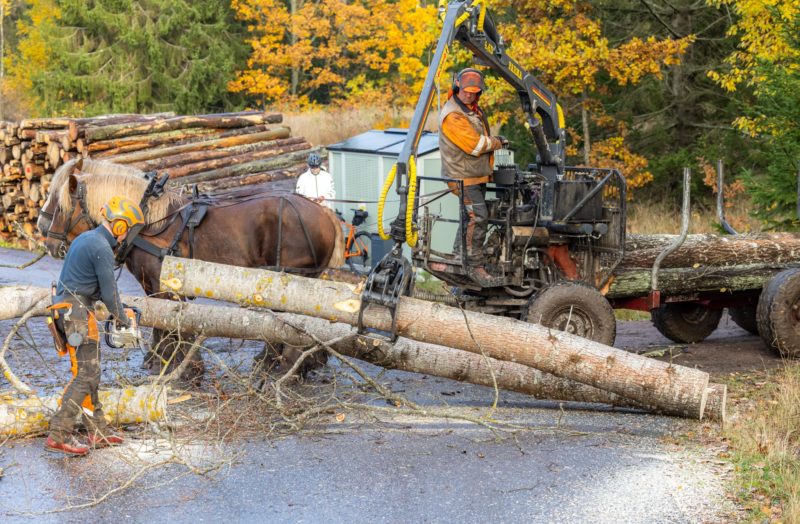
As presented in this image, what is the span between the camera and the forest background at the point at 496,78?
49.6 ft

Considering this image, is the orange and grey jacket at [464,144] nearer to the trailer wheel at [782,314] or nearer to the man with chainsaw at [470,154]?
the man with chainsaw at [470,154]

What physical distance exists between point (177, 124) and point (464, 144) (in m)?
12.0

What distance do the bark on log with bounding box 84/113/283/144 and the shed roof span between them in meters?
4.26

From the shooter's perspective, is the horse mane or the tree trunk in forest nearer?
the horse mane

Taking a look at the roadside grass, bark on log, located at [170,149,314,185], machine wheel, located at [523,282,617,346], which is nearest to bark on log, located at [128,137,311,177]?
bark on log, located at [170,149,314,185]

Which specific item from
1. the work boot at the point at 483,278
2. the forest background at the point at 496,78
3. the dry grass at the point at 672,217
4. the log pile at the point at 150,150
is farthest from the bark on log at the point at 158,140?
the work boot at the point at 483,278

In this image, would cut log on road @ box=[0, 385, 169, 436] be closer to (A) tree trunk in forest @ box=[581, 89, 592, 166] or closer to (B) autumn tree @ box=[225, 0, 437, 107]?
(A) tree trunk in forest @ box=[581, 89, 592, 166]

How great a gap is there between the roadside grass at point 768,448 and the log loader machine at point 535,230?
1.61m

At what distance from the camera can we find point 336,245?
10.4m

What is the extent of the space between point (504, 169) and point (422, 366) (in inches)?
89.6

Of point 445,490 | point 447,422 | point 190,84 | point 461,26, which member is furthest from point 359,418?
point 190,84

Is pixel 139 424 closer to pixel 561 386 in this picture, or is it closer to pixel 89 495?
pixel 89 495

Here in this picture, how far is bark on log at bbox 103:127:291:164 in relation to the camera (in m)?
18.9

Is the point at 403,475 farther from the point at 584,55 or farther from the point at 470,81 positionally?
the point at 584,55
